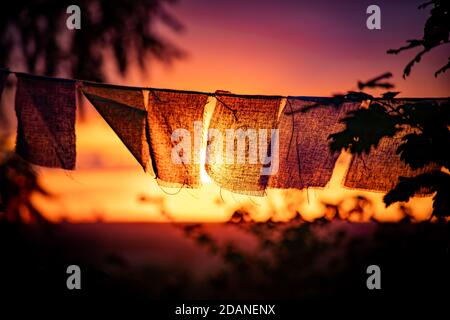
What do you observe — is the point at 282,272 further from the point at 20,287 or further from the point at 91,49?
the point at 91,49

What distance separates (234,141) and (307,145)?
69 cm

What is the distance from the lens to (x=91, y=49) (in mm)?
9281

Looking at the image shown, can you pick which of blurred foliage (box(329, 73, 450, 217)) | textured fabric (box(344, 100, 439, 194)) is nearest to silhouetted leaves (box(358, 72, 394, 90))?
blurred foliage (box(329, 73, 450, 217))

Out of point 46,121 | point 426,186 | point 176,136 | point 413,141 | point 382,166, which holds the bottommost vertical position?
point 426,186

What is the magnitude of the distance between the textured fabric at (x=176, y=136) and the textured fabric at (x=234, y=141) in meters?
0.14

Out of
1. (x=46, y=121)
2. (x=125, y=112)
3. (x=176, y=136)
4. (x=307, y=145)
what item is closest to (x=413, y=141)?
(x=307, y=145)

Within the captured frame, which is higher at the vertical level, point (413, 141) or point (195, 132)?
point (195, 132)

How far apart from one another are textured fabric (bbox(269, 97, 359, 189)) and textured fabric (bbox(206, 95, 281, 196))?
0.16 metres

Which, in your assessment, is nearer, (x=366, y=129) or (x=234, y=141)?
(x=366, y=129)

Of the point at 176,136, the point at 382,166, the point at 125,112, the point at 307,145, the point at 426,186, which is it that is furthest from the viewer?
the point at 382,166

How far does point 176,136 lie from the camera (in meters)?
5.34

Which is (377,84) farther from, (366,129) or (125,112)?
(125,112)

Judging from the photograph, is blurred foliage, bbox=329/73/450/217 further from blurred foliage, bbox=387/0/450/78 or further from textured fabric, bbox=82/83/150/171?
textured fabric, bbox=82/83/150/171

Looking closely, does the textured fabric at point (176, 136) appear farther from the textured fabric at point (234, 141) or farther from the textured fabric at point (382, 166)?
the textured fabric at point (382, 166)
